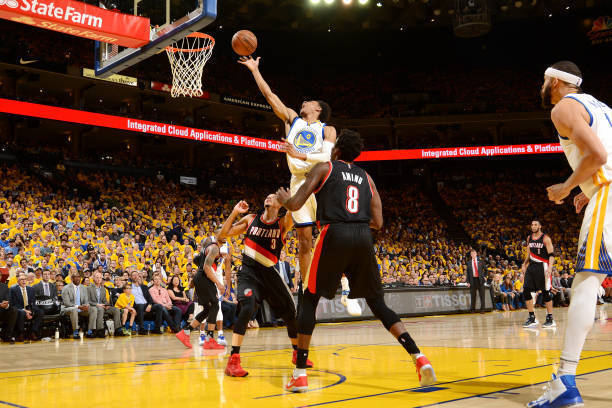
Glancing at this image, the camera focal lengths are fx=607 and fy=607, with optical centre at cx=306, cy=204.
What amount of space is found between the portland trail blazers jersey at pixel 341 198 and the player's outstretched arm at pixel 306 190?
0.16ft

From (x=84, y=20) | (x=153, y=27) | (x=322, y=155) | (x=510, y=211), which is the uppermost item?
(x=153, y=27)

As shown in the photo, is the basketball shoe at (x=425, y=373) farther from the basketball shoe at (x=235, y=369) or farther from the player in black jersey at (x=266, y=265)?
the player in black jersey at (x=266, y=265)

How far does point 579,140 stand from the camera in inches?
158

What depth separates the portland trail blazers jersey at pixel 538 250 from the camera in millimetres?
11484

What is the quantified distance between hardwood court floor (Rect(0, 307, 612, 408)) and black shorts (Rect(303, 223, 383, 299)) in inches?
31.7

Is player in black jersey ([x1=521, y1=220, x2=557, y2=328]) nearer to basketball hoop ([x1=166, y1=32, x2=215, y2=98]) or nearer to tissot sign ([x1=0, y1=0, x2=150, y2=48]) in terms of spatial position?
basketball hoop ([x1=166, y1=32, x2=215, y2=98])

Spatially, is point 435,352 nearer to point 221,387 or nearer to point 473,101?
point 221,387

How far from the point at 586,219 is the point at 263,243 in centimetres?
351

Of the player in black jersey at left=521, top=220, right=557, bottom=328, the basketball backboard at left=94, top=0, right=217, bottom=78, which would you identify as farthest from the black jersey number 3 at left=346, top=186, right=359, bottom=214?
the player in black jersey at left=521, top=220, right=557, bottom=328

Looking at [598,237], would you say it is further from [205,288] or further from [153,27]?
[153,27]

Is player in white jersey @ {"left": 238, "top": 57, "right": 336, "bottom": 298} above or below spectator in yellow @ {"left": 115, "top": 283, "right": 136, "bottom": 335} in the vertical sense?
above

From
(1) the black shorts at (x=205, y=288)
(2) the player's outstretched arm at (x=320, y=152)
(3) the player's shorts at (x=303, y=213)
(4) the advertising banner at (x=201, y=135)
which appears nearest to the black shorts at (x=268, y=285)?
(3) the player's shorts at (x=303, y=213)

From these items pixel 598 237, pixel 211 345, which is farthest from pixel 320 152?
pixel 211 345

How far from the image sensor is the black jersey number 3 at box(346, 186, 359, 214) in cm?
504
